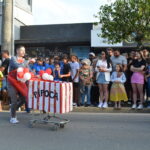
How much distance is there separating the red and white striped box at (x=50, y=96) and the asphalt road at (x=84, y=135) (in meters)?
0.55

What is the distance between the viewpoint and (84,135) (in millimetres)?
8312

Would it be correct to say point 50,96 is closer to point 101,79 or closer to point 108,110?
point 108,110

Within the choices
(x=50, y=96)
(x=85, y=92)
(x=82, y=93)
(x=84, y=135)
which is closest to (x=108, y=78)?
(x=85, y=92)

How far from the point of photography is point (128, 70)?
12938mm

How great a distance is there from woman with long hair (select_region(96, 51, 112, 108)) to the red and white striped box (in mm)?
3694

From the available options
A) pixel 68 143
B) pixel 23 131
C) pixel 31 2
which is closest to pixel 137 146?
pixel 68 143

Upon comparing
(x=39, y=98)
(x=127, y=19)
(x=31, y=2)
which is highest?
(x=31, y=2)

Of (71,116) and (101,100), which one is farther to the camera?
(101,100)

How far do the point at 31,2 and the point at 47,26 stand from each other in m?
8.02

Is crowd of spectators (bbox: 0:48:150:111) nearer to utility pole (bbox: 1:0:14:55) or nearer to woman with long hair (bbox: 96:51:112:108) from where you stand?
woman with long hair (bbox: 96:51:112:108)

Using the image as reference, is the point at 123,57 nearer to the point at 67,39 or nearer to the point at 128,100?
the point at 128,100

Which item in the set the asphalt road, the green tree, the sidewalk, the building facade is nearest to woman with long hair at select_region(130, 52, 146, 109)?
the sidewalk

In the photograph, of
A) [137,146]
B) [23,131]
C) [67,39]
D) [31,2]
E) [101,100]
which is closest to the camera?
[137,146]

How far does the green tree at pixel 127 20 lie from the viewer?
21.4 m
